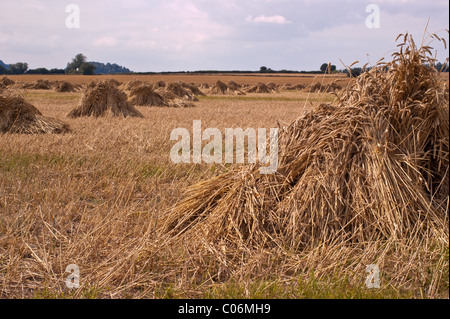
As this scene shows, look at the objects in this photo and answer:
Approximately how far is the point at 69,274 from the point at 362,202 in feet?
7.45

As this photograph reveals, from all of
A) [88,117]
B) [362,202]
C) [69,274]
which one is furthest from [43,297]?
[88,117]

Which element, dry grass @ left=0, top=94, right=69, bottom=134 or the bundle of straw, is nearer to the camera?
the bundle of straw

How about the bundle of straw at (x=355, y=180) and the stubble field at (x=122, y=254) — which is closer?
the stubble field at (x=122, y=254)

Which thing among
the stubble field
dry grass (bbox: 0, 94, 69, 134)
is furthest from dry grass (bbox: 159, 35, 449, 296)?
dry grass (bbox: 0, 94, 69, 134)

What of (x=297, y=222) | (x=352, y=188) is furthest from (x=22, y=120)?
(x=352, y=188)

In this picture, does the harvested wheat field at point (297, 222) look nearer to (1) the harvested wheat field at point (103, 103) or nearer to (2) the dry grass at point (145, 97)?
(1) the harvested wheat field at point (103, 103)

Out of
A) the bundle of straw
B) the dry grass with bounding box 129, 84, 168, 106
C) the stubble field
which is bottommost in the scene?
the stubble field

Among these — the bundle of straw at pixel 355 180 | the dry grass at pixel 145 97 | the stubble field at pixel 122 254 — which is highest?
the dry grass at pixel 145 97

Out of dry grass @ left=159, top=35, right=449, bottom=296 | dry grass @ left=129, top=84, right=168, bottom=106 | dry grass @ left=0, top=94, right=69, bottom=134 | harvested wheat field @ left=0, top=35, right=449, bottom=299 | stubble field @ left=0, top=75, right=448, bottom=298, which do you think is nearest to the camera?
stubble field @ left=0, top=75, right=448, bottom=298

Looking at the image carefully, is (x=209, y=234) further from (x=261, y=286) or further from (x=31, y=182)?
(x=31, y=182)

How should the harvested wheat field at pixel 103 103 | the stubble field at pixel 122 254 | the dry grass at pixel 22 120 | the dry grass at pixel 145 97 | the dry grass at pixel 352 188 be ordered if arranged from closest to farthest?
the stubble field at pixel 122 254
the dry grass at pixel 352 188
the dry grass at pixel 22 120
the harvested wheat field at pixel 103 103
the dry grass at pixel 145 97

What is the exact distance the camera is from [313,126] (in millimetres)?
4234

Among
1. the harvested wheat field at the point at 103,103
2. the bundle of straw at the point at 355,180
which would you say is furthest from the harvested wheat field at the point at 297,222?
the harvested wheat field at the point at 103,103

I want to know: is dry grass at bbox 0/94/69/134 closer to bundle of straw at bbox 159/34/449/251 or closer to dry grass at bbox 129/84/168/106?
bundle of straw at bbox 159/34/449/251
